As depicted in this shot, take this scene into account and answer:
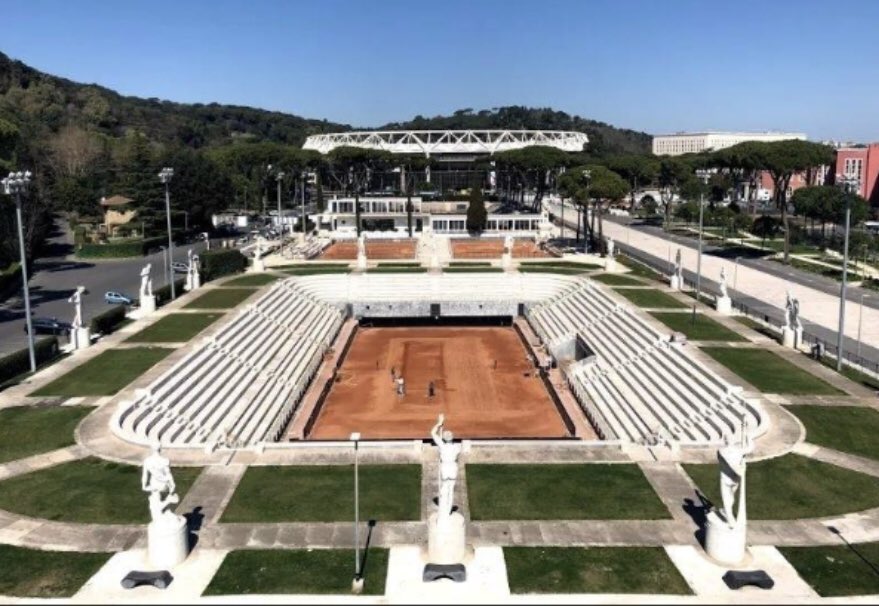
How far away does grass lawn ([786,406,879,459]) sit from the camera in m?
29.8

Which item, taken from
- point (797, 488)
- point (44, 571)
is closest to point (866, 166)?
point (797, 488)

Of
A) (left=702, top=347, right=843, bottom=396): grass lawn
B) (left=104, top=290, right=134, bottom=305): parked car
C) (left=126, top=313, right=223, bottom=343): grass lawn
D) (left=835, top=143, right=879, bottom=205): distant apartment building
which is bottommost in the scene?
(left=702, top=347, right=843, bottom=396): grass lawn

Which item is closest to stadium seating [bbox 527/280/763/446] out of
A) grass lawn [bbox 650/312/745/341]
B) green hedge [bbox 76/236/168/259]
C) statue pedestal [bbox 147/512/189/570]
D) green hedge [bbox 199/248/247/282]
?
grass lawn [bbox 650/312/745/341]

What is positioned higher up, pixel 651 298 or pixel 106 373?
pixel 651 298

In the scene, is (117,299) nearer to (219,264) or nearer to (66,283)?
(219,264)

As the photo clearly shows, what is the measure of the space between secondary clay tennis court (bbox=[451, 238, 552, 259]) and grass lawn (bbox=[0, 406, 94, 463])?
62.4 m

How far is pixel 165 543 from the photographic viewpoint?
21.0 m

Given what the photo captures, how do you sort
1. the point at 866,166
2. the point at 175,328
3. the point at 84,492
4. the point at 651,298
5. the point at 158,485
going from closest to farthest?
the point at 158,485, the point at 84,492, the point at 175,328, the point at 651,298, the point at 866,166

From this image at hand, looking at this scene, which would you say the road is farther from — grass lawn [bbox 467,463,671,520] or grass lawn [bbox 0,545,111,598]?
grass lawn [bbox 467,463,671,520]

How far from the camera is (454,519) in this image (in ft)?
69.8

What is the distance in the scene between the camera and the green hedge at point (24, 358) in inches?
1531

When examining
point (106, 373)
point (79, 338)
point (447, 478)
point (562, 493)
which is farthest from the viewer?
point (79, 338)

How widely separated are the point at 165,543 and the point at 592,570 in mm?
12320

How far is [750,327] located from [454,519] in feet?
118
